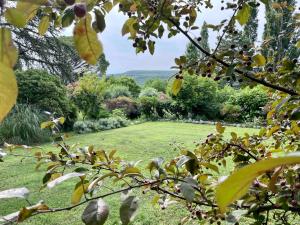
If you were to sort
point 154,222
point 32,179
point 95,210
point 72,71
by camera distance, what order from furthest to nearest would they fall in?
point 72,71 → point 32,179 → point 154,222 → point 95,210

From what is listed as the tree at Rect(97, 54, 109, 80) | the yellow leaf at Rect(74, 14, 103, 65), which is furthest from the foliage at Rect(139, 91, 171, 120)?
the yellow leaf at Rect(74, 14, 103, 65)

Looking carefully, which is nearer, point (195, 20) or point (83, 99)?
point (195, 20)

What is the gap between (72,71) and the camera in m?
16.0

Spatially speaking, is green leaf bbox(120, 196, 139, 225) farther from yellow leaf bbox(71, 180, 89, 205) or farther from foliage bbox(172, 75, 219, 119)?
foliage bbox(172, 75, 219, 119)

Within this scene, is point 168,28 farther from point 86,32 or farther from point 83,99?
→ point 83,99

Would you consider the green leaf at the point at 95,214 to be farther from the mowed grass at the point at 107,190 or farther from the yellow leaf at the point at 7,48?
the mowed grass at the point at 107,190

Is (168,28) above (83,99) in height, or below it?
above

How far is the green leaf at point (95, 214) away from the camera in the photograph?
0.49 m

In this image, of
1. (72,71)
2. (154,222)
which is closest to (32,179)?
(154,222)

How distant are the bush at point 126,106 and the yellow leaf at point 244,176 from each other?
1294cm

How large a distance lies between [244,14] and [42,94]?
8.96 metres

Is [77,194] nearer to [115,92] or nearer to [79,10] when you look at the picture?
[79,10]

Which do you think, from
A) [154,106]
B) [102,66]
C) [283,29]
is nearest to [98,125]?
[154,106]

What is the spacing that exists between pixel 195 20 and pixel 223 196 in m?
1.11
